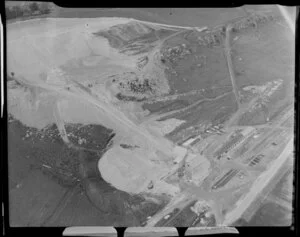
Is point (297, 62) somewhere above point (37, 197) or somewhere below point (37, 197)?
above

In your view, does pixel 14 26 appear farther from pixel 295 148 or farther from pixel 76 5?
pixel 295 148

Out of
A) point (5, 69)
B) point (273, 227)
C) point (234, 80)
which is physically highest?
point (5, 69)

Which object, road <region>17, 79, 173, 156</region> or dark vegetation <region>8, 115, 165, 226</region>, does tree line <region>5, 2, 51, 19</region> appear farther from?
dark vegetation <region>8, 115, 165, 226</region>

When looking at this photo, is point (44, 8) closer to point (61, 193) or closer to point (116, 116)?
point (116, 116)

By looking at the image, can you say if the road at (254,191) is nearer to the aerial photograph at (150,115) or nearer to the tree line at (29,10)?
the aerial photograph at (150,115)

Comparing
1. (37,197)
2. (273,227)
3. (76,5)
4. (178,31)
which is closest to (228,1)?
(178,31)

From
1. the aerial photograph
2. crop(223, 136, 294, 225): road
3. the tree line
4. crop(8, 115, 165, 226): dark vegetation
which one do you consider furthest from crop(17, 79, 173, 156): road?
crop(223, 136, 294, 225): road

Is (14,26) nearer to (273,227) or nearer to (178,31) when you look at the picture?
(178,31)

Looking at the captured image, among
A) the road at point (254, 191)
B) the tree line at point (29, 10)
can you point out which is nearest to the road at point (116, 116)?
the tree line at point (29, 10)

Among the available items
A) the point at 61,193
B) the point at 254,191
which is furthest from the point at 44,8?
the point at 254,191
